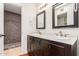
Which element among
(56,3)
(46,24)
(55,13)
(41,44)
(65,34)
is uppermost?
(56,3)

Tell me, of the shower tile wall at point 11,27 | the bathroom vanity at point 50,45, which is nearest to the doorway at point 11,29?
the shower tile wall at point 11,27

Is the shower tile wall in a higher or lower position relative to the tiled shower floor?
higher

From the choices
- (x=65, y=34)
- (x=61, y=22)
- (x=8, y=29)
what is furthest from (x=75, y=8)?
(x=8, y=29)

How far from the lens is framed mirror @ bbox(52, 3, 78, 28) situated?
0.99m

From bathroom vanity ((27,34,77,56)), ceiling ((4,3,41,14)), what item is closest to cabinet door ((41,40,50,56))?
bathroom vanity ((27,34,77,56))

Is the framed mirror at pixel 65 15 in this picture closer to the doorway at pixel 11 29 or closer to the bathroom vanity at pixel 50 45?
the bathroom vanity at pixel 50 45

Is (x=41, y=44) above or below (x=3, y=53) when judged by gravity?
above

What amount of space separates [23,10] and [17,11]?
8 centimetres

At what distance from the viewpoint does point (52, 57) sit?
3.40ft

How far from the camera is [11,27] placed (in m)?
1.06

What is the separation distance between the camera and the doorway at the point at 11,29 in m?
1.05

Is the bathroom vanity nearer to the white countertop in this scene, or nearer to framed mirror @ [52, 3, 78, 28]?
the white countertop

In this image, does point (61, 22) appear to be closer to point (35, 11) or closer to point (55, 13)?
point (55, 13)

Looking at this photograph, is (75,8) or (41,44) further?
(41,44)
